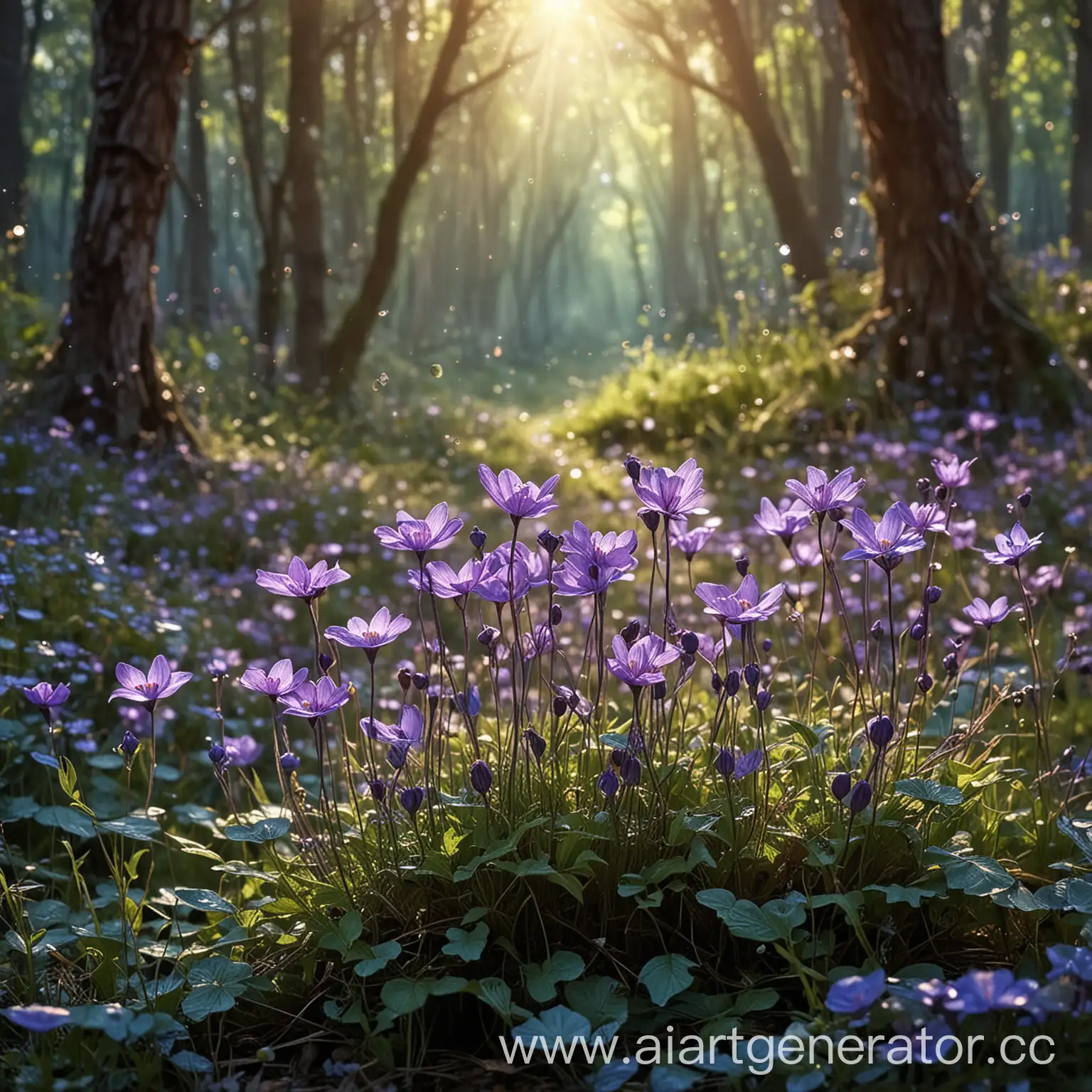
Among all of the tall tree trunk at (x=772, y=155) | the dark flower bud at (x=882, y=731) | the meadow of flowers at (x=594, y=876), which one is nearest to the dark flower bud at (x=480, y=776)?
the meadow of flowers at (x=594, y=876)

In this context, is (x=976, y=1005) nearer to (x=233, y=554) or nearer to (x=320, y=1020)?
(x=320, y=1020)

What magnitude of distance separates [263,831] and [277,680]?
1.17ft

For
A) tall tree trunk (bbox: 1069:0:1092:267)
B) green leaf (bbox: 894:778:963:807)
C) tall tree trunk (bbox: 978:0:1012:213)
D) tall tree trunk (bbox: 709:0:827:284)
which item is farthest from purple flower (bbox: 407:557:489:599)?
tall tree trunk (bbox: 978:0:1012:213)

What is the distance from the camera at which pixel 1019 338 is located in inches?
292

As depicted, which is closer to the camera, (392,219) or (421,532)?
(421,532)

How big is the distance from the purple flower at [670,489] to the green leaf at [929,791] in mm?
598

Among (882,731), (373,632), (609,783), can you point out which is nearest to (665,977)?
(609,783)

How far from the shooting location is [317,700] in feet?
6.23

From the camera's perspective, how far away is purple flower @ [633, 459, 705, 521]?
1945mm

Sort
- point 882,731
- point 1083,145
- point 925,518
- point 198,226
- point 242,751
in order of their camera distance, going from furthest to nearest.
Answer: point 198,226, point 1083,145, point 242,751, point 925,518, point 882,731

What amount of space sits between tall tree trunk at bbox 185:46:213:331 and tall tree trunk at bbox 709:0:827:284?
1046 cm

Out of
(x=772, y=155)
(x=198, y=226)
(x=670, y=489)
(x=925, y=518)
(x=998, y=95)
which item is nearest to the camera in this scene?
(x=670, y=489)

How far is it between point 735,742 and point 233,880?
4.78 ft

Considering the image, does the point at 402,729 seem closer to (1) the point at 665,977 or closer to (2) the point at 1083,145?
(1) the point at 665,977
